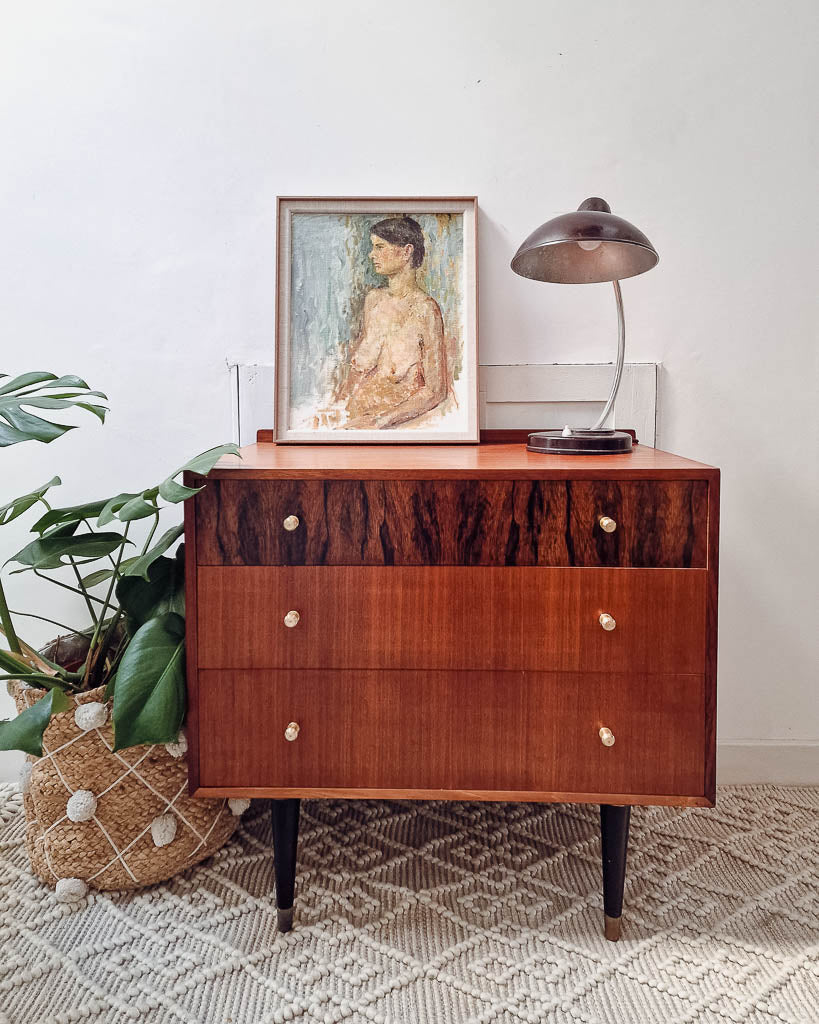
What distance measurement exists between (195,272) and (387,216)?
1.45 feet

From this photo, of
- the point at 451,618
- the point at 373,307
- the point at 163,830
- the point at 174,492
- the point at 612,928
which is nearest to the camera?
the point at 174,492

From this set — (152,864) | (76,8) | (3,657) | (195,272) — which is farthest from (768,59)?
(152,864)

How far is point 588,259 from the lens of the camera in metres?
1.30

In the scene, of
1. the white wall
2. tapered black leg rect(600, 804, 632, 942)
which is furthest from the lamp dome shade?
tapered black leg rect(600, 804, 632, 942)

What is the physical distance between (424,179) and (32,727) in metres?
1.28

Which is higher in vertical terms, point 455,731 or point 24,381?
point 24,381

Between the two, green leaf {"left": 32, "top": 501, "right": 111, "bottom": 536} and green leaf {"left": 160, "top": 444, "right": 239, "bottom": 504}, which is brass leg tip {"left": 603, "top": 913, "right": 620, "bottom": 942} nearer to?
green leaf {"left": 160, "top": 444, "right": 239, "bottom": 504}

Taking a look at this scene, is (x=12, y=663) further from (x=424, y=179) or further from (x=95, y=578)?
(x=424, y=179)

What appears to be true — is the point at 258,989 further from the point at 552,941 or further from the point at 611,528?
the point at 611,528

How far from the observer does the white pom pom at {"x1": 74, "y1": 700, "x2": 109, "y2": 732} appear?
1138 millimetres

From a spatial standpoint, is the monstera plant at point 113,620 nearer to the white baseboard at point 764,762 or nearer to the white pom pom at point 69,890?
the white pom pom at point 69,890

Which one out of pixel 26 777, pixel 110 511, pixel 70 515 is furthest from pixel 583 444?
pixel 26 777

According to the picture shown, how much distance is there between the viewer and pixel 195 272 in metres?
1.48

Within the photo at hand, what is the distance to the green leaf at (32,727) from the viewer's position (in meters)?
0.96
